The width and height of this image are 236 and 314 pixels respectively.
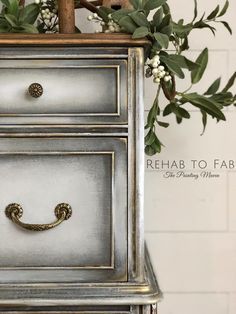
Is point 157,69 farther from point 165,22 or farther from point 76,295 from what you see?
point 76,295

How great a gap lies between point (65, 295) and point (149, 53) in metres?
0.48

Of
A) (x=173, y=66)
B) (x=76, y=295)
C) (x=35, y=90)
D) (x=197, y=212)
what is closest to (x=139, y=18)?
(x=173, y=66)

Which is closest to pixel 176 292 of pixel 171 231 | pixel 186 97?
pixel 171 231

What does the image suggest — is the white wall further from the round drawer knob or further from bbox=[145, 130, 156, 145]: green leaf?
the round drawer knob


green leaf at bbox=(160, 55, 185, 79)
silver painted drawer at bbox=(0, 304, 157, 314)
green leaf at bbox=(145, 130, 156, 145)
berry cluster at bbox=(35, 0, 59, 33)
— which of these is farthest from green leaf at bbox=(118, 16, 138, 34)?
silver painted drawer at bbox=(0, 304, 157, 314)

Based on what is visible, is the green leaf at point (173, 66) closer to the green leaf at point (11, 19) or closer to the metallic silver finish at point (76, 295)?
the green leaf at point (11, 19)

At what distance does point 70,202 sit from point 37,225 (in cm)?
7

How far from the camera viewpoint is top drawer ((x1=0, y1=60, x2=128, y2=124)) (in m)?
1.00

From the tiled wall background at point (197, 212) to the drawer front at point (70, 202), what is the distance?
57cm

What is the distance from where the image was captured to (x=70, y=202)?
39.3 inches

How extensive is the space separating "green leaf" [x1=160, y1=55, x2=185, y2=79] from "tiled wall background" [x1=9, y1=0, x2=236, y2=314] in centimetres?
47

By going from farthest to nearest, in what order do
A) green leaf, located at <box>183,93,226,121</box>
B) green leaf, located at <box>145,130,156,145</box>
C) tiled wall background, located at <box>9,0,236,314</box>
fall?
tiled wall background, located at <box>9,0,236,314</box> → green leaf, located at <box>145,130,156,145</box> → green leaf, located at <box>183,93,226,121</box>

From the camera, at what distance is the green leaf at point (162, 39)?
100 centimetres

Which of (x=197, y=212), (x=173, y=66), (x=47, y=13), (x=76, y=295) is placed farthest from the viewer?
(x=197, y=212)
